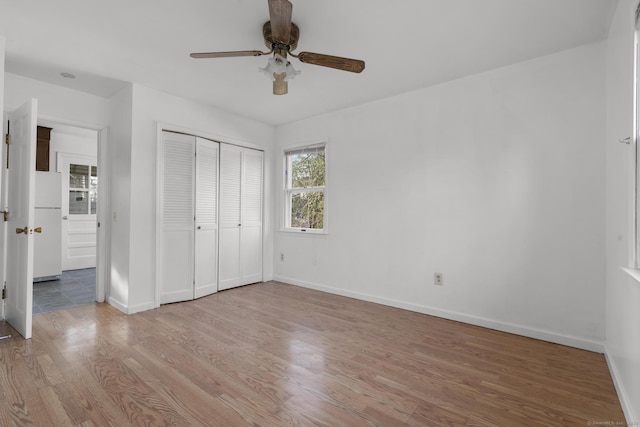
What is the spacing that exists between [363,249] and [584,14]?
284 cm

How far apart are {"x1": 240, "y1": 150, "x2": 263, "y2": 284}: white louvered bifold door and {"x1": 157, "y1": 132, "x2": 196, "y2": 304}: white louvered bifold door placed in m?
0.81

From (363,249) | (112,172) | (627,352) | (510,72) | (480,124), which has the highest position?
(510,72)

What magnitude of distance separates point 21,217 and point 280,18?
2864 mm

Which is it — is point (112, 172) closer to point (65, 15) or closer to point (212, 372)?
point (65, 15)

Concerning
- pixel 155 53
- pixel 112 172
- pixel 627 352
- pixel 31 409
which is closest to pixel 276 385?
pixel 31 409

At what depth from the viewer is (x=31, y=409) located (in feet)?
5.50

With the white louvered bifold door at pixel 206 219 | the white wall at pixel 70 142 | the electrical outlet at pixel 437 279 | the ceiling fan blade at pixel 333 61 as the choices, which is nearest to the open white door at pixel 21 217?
the white louvered bifold door at pixel 206 219

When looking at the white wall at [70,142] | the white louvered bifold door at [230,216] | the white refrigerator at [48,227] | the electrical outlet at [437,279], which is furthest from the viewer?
→ the white wall at [70,142]

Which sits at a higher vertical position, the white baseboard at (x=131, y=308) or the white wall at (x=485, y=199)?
the white wall at (x=485, y=199)

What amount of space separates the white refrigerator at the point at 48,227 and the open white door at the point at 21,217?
2.04 meters

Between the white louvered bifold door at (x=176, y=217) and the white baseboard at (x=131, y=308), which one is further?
the white louvered bifold door at (x=176, y=217)

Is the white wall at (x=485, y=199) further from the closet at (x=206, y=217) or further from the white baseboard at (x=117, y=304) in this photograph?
the white baseboard at (x=117, y=304)

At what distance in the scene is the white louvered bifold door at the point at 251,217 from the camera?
175 inches

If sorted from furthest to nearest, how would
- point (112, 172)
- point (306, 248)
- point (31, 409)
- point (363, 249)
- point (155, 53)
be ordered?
1. point (306, 248)
2. point (363, 249)
3. point (112, 172)
4. point (155, 53)
5. point (31, 409)
